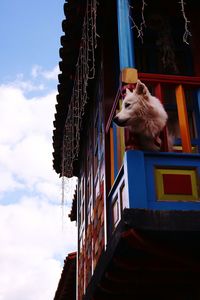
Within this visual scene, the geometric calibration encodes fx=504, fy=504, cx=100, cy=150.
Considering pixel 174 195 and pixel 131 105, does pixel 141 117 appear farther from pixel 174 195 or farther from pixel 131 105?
pixel 174 195

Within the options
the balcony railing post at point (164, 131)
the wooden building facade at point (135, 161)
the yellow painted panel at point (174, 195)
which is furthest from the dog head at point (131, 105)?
the yellow painted panel at point (174, 195)

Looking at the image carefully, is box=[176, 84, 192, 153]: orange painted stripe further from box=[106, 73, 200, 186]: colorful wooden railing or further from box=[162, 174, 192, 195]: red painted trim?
box=[162, 174, 192, 195]: red painted trim

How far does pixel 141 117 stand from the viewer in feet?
16.3

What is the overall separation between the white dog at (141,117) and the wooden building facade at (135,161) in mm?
116

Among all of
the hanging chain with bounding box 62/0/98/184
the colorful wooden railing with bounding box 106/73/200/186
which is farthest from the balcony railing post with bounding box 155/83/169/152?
the hanging chain with bounding box 62/0/98/184

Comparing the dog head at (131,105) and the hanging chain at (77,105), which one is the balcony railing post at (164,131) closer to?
the dog head at (131,105)

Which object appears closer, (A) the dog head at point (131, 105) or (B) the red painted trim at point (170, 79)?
(A) the dog head at point (131, 105)

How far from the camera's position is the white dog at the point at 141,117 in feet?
16.2

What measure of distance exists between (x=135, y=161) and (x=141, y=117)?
1.67ft

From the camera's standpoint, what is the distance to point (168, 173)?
15.6ft

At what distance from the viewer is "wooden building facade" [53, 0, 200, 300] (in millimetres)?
4516

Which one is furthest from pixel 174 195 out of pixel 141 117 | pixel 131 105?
pixel 131 105

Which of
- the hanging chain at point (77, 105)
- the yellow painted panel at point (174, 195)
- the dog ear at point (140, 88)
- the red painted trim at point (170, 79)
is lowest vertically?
the yellow painted panel at point (174, 195)

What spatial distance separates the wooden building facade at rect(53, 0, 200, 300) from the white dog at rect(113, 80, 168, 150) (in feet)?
0.38
